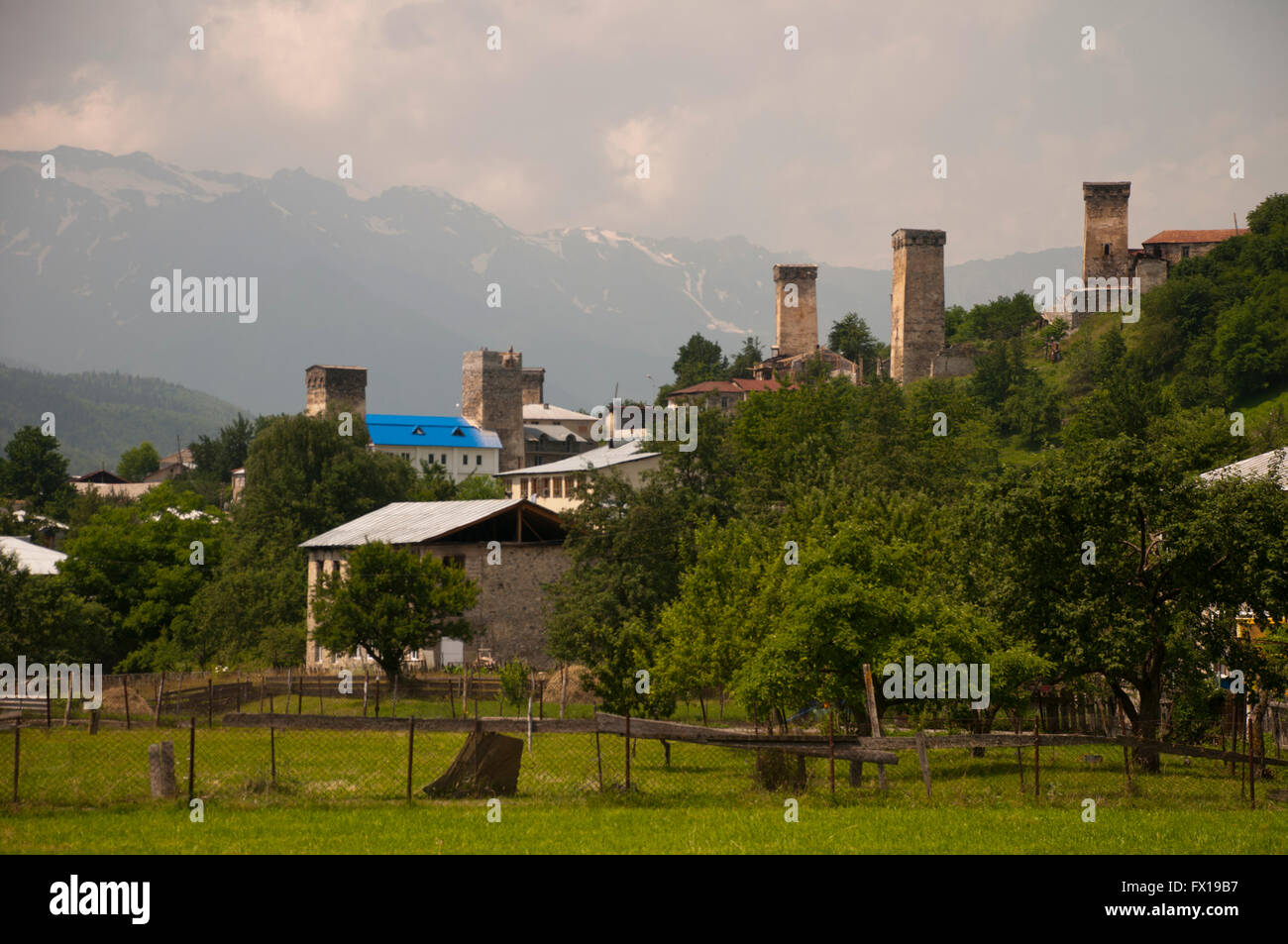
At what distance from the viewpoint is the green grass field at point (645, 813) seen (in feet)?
46.9

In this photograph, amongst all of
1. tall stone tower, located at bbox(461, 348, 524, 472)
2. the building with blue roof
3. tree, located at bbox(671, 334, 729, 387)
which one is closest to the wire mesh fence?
the building with blue roof

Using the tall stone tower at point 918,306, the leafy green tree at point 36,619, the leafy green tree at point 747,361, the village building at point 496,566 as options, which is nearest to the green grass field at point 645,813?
the leafy green tree at point 36,619

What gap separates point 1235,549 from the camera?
2256 centimetres

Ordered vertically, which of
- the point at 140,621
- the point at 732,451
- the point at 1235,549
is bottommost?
the point at 140,621

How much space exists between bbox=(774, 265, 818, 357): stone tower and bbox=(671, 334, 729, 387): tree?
27.3 feet

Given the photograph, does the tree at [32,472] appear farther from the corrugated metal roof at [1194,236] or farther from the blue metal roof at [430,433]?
the corrugated metal roof at [1194,236]

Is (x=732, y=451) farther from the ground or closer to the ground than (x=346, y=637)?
farther from the ground

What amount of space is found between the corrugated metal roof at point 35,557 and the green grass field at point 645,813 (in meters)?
47.8

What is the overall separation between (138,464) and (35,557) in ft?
384

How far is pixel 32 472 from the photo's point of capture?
122m

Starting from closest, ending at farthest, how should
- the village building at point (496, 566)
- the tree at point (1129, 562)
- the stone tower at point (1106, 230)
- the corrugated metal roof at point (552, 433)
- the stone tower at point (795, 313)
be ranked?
1. the tree at point (1129, 562)
2. the village building at point (496, 566)
3. the stone tower at point (1106, 230)
4. the stone tower at point (795, 313)
5. the corrugated metal roof at point (552, 433)

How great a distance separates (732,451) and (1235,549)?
137 ft
